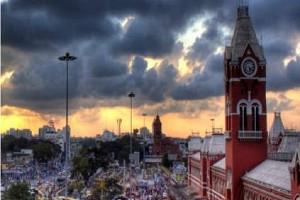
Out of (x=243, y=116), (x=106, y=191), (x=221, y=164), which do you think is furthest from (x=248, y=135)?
(x=106, y=191)

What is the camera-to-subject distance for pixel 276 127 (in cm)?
8838

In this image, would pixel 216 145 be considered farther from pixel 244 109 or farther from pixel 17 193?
pixel 17 193

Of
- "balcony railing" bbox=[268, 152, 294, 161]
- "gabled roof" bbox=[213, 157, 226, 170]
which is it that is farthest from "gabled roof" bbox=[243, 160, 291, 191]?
"gabled roof" bbox=[213, 157, 226, 170]

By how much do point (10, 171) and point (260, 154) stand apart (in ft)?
325

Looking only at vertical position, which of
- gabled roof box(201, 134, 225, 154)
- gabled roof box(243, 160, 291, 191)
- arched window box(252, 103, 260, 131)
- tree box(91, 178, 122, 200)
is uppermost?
arched window box(252, 103, 260, 131)

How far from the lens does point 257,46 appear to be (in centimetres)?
5647

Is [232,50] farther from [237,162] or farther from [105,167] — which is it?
[105,167]

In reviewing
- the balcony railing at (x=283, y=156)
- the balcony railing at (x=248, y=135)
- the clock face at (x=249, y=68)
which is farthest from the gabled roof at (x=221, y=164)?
the clock face at (x=249, y=68)

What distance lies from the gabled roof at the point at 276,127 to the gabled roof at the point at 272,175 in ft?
113

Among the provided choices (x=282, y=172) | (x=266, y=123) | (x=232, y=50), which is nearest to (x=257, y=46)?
(x=232, y=50)

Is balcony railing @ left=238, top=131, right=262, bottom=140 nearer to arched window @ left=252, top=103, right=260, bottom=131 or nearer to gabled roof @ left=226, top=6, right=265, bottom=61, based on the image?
arched window @ left=252, top=103, right=260, bottom=131

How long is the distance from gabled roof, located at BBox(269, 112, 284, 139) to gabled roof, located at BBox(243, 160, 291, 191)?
34582 mm

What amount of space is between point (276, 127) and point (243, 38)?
3474 cm

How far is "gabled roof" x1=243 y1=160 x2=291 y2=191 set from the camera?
1636 inches
